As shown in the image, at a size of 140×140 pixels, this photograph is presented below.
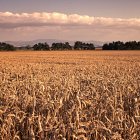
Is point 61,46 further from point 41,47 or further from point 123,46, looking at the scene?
point 123,46

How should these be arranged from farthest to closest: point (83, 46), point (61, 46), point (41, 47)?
point (83, 46) < point (61, 46) < point (41, 47)

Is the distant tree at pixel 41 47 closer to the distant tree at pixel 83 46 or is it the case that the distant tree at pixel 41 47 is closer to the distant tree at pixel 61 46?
the distant tree at pixel 61 46

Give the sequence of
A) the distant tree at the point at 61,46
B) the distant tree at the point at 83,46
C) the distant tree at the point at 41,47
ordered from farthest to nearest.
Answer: the distant tree at the point at 83,46 → the distant tree at the point at 61,46 → the distant tree at the point at 41,47

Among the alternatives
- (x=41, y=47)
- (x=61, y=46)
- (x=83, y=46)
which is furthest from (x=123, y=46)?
(x=41, y=47)

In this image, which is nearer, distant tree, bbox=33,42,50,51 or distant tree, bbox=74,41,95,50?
distant tree, bbox=33,42,50,51

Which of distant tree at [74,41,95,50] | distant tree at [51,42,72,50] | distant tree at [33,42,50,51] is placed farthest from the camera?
distant tree at [74,41,95,50]

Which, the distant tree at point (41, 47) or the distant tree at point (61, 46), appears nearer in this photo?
the distant tree at point (41, 47)

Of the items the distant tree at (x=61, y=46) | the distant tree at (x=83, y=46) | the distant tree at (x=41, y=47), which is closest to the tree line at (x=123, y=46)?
the distant tree at (x=83, y=46)

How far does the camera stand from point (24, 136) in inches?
199

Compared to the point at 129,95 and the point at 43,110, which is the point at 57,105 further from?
the point at 129,95

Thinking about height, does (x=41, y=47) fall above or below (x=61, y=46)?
below

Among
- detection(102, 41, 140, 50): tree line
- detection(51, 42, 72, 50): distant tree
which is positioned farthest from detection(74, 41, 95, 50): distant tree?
detection(102, 41, 140, 50): tree line

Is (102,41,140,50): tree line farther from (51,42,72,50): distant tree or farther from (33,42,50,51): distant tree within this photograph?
(33,42,50,51): distant tree

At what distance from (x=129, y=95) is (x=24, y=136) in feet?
11.4
